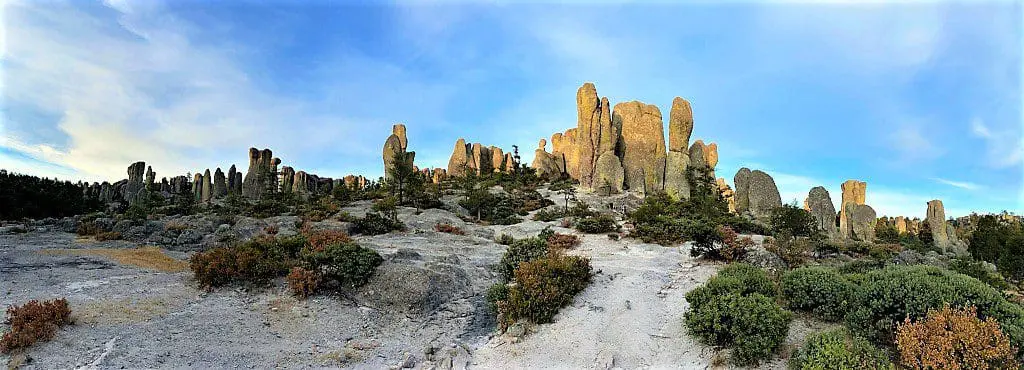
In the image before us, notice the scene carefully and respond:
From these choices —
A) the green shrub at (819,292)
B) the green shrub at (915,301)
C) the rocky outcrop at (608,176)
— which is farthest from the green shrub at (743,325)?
the rocky outcrop at (608,176)

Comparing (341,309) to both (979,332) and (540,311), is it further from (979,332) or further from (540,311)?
(979,332)

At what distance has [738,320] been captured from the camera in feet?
25.0

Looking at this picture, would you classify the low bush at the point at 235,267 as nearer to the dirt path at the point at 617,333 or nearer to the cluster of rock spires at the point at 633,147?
the dirt path at the point at 617,333

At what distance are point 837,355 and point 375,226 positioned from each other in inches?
852

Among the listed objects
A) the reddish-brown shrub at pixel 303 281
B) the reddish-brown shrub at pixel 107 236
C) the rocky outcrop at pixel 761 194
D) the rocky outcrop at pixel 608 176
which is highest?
the rocky outcrop at pixel 608 176

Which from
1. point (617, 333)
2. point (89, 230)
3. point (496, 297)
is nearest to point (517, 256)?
point (496, 297)

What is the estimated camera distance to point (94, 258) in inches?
572

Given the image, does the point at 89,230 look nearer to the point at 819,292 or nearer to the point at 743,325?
the point at 743,325

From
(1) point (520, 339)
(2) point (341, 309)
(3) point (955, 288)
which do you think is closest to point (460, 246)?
(2) point (341, 309)

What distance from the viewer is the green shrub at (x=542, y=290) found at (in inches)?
394

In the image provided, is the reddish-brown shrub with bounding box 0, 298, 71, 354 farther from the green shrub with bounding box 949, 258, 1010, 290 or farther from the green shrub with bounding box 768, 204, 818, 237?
the green shrub with bounding box 768, 204, 818, 237

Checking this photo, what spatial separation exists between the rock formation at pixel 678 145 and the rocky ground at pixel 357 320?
33.7 m

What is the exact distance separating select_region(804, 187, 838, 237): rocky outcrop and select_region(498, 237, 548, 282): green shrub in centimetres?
3221

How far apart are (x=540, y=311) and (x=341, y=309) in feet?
15.5
